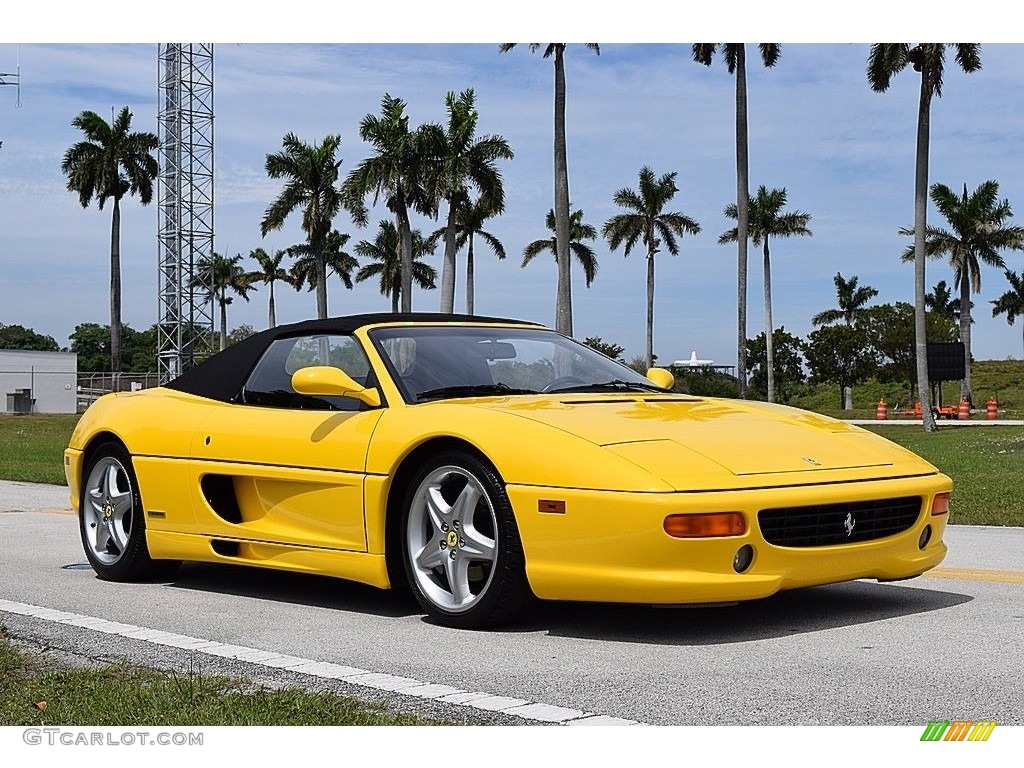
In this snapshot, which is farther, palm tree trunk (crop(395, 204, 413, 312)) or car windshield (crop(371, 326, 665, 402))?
palm tree trunk (crop(395, 204, 413, 312))

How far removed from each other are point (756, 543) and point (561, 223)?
32.2 metres

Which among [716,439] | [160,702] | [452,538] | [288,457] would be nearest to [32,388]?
[288,457]

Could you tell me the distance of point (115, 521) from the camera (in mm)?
7586

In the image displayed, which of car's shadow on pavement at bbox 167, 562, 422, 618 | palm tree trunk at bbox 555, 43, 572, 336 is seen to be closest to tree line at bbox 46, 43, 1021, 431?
palm tree trunk at bbox 555, 43, 572, 336

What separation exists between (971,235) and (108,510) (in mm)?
64945

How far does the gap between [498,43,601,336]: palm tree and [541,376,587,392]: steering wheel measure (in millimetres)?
29735

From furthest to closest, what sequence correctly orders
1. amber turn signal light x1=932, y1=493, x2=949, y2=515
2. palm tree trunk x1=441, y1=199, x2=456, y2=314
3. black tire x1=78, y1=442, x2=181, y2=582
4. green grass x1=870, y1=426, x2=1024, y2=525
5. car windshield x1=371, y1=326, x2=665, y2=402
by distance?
1. palm tree trunk x1=441, y1=199, x2=456, y2=314
2. green grass x1=870, y1=426, x2=1024, y2=525
3. black tire x1=78, y1=442, x2=181, y2=582
4. car windshield x1=371, y1=326, x2=665, y2=402
5. amber turn signal light x1=932, y1=493, x2=949, y2=515

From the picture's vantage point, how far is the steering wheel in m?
6.66

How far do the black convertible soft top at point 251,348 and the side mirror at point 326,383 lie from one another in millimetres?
620

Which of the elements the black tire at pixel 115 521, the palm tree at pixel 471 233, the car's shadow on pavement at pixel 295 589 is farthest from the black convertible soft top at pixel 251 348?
the palm tree at pixel 471 233

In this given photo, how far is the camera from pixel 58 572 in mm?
7922

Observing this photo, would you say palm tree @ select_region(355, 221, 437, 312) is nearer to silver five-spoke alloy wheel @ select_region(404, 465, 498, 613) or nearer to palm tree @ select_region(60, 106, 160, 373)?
palm tree @ select_region(60, 106, 160, 373)

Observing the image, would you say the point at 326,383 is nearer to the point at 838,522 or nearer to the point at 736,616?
the point at 736,616
